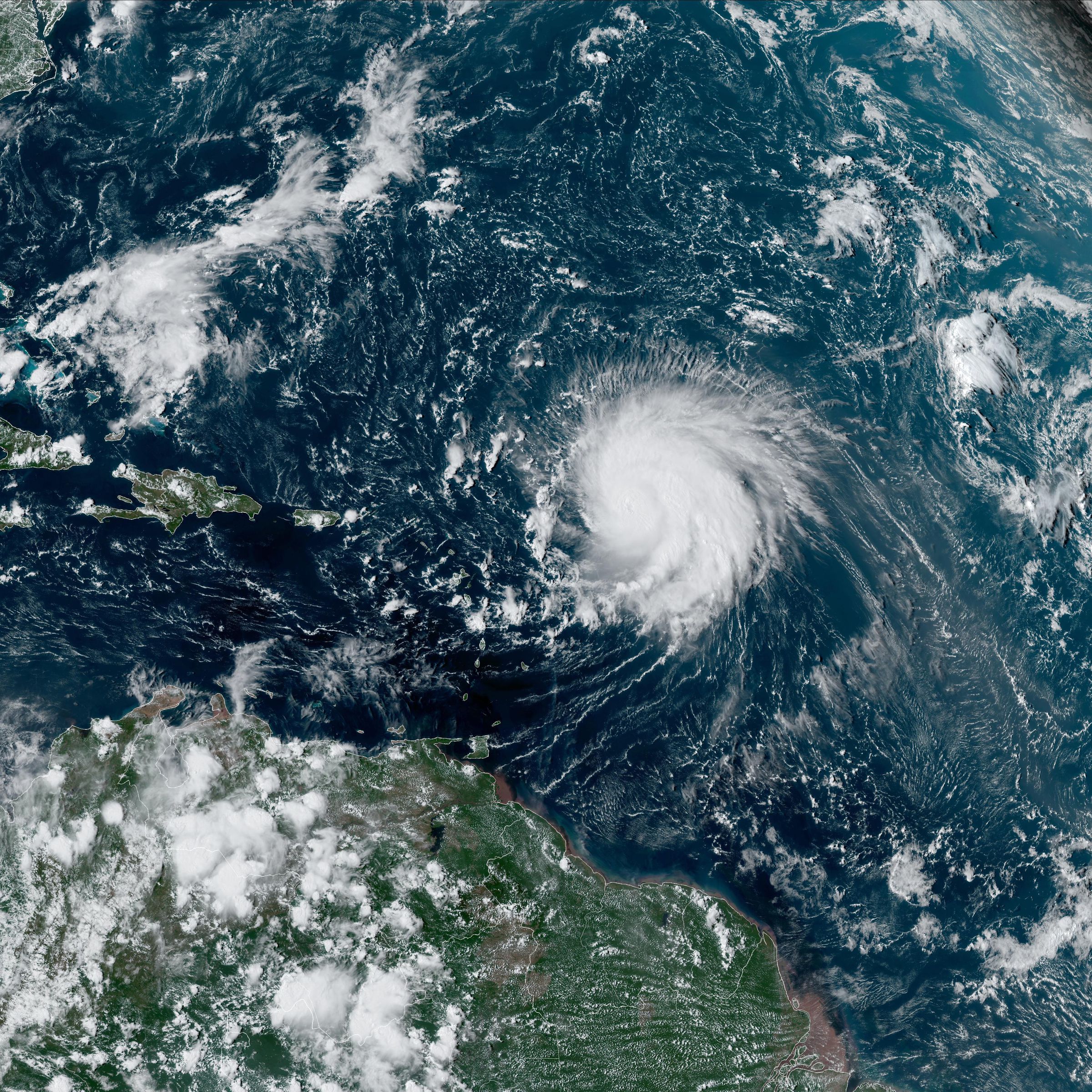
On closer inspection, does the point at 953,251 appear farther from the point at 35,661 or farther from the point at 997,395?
the point at 35,661

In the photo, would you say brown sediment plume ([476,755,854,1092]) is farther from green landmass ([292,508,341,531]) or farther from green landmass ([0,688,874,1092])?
green landmass ([292,508,341,531])

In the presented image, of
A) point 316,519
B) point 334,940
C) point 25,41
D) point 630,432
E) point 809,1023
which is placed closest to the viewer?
point 334,940

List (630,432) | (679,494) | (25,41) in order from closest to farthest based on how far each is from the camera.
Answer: (679,494) < (630,432) < (25,41)

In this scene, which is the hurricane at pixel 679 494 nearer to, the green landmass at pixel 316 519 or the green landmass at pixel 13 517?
the green landmass at pixel 316 519

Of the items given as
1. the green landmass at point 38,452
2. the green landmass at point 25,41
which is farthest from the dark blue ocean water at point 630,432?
the green landmass at point 25,41

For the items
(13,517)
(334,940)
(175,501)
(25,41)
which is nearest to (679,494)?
(175,501)

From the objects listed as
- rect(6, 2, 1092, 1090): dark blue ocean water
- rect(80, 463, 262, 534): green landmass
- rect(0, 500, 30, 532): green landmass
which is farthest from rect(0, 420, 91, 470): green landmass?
rect(80, 463, 262, 534): green landmass

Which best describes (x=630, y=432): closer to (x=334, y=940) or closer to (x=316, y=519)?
(x=316, y=519)
